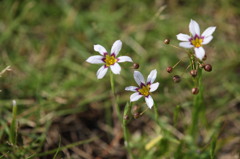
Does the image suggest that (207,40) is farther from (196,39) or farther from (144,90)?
(144,90)

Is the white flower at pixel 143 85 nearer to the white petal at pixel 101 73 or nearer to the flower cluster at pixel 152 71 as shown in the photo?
the flower cluster at pixel 152 71

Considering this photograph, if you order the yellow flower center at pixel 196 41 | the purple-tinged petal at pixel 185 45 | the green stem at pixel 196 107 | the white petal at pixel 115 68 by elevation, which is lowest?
the green stem at pixel 196 107

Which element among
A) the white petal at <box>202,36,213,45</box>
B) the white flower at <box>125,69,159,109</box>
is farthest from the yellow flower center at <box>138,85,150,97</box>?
the white petal at <box>202,36,213,45</box>

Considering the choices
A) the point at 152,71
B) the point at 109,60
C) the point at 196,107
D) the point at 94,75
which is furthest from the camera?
the point at 94,75

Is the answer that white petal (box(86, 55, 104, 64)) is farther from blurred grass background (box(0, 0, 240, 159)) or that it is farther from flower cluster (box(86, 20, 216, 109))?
blurred grass background (box(0, 0, 240, 159))

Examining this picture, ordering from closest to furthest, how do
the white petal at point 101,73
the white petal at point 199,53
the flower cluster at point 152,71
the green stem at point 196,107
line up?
the white petal at point 199,53 < the flower cluster at point 152,71 < the white petal at point 101,73 < the green stem at point 196,107

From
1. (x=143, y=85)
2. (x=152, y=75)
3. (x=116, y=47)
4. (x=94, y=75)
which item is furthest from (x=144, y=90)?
(x=94, y=75)

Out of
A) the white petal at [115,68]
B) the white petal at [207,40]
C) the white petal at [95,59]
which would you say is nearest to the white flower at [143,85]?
the white petal at [115,68]

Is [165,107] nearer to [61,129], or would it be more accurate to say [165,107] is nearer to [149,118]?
[149,118]

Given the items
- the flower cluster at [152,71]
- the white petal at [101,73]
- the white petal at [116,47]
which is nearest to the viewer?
the flower cluster at [152,71]

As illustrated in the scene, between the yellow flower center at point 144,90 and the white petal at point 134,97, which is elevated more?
the yellow flower center at point 144,90
